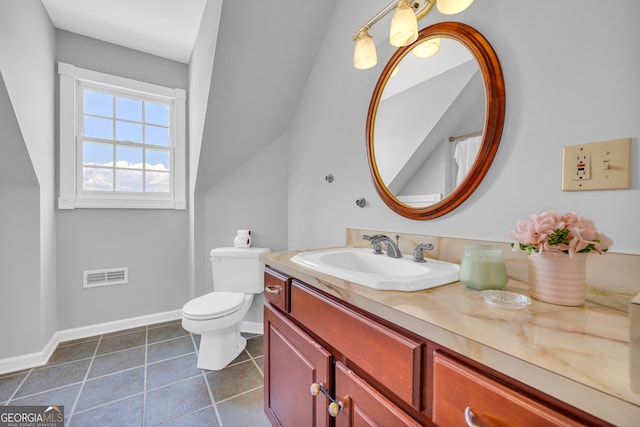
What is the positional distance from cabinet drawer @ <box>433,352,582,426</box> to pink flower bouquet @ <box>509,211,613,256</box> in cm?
39

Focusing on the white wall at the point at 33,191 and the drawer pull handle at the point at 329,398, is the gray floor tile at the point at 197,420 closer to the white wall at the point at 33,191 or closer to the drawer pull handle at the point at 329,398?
the drawer pull handle at the point at 329,398

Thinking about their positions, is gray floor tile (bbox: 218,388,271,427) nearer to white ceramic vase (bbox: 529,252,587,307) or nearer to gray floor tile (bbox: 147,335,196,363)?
gray floor tile (bbox: 147,335,196,363)

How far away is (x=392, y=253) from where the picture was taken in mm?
1195

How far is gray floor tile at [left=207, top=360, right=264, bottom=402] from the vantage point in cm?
165

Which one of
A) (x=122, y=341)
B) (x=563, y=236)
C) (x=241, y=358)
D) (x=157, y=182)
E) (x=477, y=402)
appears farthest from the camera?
(x=157, y=182)

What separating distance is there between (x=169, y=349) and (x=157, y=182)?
153cm

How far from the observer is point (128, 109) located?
2537 mm

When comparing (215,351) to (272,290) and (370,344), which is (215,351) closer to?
(272,290)

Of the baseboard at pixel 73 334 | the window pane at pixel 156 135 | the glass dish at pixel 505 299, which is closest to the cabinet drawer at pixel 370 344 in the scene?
the glass dish at pixel 505 299

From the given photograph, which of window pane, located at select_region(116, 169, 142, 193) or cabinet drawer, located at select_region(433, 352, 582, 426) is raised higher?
window pane, located at select_region(116, 169, 142, 193)

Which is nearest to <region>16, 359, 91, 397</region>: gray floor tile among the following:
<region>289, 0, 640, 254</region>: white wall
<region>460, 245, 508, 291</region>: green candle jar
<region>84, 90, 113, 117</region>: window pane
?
<region>84, 90, 113, 117</region>: window pane

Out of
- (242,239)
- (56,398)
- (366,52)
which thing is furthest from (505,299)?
(56,398)

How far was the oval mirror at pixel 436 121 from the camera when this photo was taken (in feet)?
3.15

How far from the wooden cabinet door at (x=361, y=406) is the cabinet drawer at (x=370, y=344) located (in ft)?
0.13
